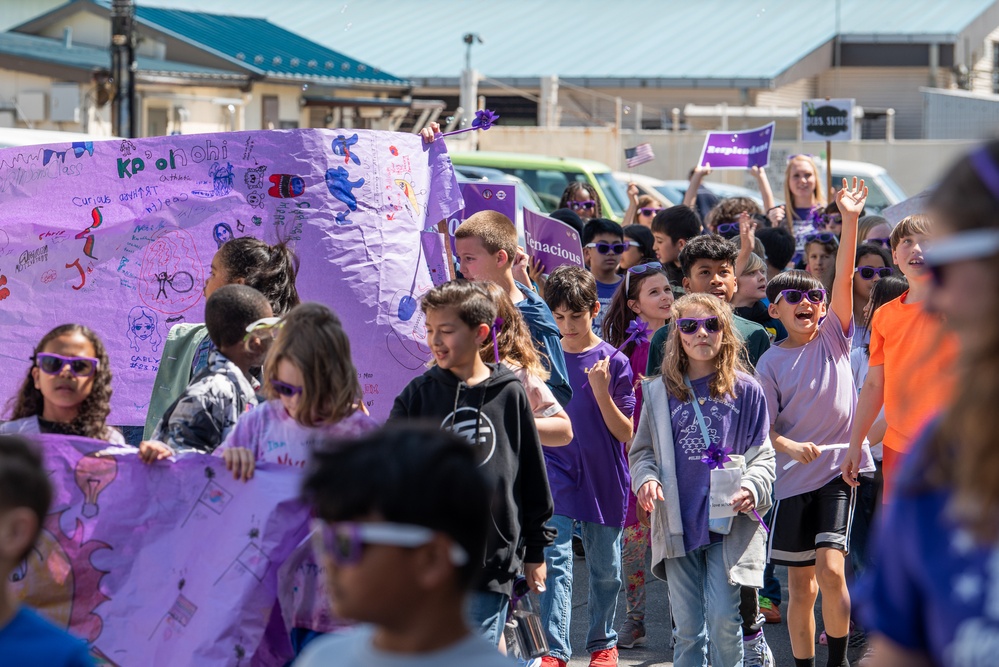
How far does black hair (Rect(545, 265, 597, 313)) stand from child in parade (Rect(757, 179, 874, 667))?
796 mm

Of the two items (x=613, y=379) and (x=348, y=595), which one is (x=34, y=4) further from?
(x=348, y=595)

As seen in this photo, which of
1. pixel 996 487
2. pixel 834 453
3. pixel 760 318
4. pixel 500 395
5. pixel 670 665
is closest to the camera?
pixel 996 487

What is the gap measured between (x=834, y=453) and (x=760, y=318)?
1367 millimetres

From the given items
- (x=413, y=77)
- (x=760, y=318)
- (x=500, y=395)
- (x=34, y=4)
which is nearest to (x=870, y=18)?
(x=413, y=77)

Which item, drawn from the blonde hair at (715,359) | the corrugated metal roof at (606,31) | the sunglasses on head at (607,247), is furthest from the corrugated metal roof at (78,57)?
the blonde hair at (715,359)

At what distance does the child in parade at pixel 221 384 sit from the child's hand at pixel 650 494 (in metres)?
1.48

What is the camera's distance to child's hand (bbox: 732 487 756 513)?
4.76 m

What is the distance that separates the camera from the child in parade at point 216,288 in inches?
184

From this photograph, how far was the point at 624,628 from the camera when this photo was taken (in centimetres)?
612

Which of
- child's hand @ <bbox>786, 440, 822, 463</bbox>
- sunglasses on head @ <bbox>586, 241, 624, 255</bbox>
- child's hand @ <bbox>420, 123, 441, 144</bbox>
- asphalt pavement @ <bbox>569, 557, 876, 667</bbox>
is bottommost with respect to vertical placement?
asphalt pavement @ <bbox>569, 557, 876, 667</bbox>

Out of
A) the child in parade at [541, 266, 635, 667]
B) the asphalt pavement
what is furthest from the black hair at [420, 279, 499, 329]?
the asphalt pavement

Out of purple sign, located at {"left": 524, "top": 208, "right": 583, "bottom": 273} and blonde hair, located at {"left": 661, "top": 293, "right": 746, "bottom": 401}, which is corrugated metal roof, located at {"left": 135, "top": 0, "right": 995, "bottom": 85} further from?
blonde hair, located at {"left": 661, "top": 293, "right": 746, "bottom": 401}

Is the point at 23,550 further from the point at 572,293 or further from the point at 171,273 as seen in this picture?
the point at 572,293

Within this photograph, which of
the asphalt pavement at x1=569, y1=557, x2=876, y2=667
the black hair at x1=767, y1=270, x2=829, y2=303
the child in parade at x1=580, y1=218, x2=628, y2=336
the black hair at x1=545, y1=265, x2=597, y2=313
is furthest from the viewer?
the child in parade at x1=580, y1=218, x2=628, y2=336
